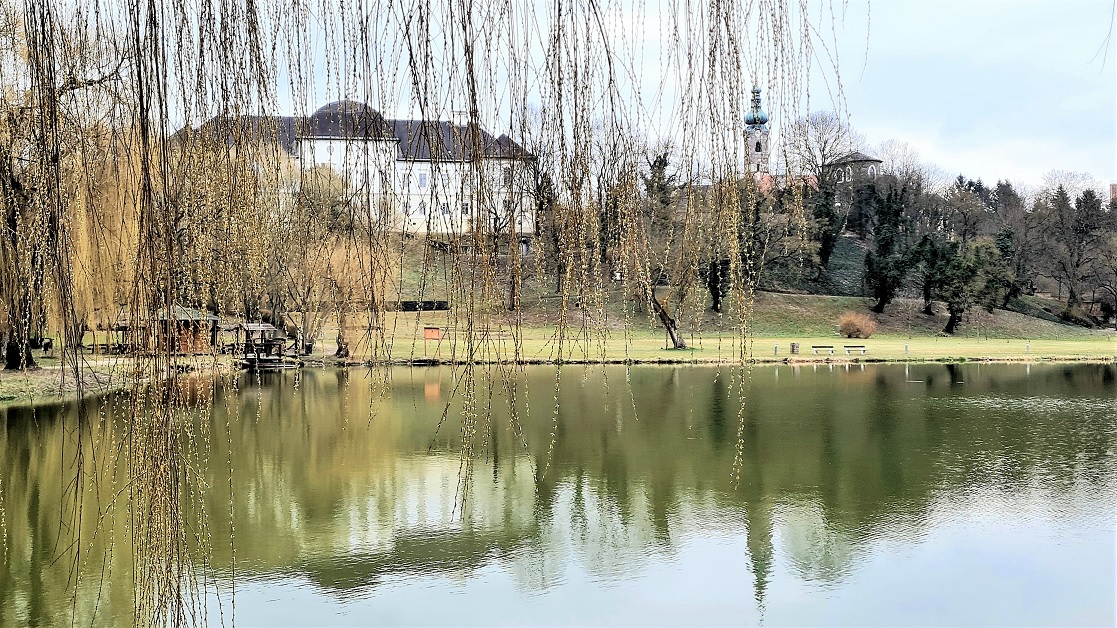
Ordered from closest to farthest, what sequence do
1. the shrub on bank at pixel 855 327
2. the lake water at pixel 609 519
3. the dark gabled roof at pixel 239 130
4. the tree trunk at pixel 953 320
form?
the dark gabled roof at pixel 239 130
the lake water at pixel 609 519
the shrub on bank at pixel 855 327
the tree trunk at pixel 953 320

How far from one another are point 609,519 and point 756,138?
7.61m

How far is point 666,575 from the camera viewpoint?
7500 mm

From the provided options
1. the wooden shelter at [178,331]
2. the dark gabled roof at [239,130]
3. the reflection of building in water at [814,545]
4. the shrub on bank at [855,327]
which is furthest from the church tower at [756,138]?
the shrub on bank at [855,327]

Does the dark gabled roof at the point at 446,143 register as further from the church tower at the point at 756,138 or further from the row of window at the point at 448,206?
the church tower at the point at 756,138

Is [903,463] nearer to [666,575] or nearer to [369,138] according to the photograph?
[666,575]

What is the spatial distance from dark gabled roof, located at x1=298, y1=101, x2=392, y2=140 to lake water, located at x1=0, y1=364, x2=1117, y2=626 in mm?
1935

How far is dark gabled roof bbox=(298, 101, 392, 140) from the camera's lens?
1.74 metres

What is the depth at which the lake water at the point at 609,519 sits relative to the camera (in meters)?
6.86

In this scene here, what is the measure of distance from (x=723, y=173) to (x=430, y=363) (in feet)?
69.0

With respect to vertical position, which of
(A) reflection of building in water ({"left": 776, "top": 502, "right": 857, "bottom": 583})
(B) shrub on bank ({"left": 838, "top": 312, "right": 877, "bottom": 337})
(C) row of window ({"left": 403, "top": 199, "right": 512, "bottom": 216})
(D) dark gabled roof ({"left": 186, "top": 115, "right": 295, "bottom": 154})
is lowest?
(A) reflection of building in water ({"left": 776, "top": 502, "right": 857, "bottom": 583})

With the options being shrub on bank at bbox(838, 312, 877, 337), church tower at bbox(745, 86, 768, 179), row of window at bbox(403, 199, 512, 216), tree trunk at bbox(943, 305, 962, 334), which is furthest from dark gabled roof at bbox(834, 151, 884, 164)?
tree trunk at bbox(943, 305, 962, 334)

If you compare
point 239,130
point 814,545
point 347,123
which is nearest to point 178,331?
point 239,130

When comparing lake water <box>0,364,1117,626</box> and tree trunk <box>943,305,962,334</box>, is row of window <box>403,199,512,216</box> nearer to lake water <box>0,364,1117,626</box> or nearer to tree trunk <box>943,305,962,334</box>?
lake water <box>0,364,1117,626</box>

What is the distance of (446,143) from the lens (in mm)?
1700
